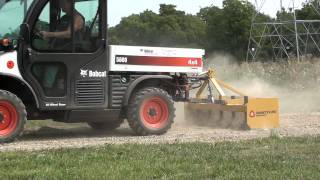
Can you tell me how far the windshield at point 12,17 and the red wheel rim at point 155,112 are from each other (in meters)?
2.75

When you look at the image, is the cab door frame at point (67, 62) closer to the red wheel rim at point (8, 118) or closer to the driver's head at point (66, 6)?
the driver's head at point (66, 6)

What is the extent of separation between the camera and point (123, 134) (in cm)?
1227

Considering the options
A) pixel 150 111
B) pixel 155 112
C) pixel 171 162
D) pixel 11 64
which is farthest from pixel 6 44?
pixel 171 162

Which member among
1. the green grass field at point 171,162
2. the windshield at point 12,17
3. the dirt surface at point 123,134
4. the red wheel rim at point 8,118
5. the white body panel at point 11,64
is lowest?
the dirt surface at point 123,134

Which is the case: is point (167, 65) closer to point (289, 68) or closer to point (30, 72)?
point (30, 72)

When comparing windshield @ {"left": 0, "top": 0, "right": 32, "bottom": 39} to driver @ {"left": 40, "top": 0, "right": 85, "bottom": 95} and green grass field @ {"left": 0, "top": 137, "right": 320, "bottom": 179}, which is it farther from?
green grass field @ {"left": 0, "top": 137, "right": 320, "bottom": 179}

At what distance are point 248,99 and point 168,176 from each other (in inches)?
232

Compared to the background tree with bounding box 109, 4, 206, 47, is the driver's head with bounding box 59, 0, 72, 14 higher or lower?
lower

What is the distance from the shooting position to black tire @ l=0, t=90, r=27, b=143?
405 inches

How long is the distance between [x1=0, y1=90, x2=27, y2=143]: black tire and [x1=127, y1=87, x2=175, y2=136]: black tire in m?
2.14

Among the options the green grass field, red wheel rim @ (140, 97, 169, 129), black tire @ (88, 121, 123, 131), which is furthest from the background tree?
the green grass field

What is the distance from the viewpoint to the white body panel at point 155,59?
1137 centimetres

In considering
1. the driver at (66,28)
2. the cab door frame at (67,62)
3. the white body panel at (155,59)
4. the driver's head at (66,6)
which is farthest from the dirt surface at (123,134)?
the driver's head at (66,6)

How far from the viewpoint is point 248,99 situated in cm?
1252
